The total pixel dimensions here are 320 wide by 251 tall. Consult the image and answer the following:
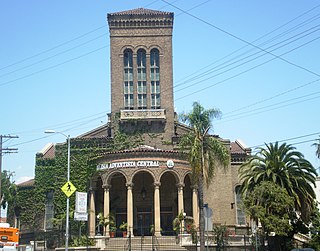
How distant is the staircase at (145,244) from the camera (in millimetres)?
41000

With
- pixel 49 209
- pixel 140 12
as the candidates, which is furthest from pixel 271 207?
pixel 140 12

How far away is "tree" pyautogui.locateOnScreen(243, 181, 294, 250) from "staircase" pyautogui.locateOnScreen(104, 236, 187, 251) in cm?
731

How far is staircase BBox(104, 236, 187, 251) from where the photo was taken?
135 ft

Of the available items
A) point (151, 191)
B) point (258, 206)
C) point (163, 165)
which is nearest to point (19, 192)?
point (151, 191)

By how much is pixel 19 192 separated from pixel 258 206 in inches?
1253

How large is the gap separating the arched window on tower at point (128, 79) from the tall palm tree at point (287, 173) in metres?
20.3

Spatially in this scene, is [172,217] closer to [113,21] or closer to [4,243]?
[4,243]

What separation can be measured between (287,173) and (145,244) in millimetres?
13605

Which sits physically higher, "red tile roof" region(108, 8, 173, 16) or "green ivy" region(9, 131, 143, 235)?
"red tile roof" region(108, 8, 173, 16)

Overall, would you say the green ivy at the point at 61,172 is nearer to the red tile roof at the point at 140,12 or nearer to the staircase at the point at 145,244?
the staircase at the point at 145,244

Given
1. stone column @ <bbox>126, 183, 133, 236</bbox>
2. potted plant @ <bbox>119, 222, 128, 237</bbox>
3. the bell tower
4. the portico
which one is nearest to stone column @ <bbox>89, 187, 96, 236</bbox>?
the portico

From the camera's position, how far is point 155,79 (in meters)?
57.2

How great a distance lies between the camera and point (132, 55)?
57.7 meters

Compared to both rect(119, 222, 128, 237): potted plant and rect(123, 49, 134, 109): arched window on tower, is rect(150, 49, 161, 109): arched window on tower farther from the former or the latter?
rect(119, 222, 128, 237): potted plant
